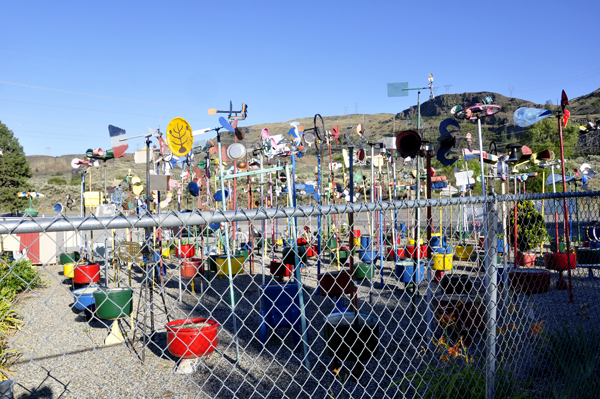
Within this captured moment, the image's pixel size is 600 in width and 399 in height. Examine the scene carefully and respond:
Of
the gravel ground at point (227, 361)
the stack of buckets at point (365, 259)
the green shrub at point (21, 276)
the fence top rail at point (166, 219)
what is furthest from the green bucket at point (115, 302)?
the fence top rail at point (166, 219)

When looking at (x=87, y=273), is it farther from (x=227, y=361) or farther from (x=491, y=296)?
(x=491, y=296)

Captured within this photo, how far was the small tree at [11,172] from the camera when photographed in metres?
34.8

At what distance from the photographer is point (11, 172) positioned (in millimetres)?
36281

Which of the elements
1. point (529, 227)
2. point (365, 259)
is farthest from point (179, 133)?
point (529, 227)

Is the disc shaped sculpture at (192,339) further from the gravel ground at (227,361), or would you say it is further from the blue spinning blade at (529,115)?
the blue spinning blade at (529,115)

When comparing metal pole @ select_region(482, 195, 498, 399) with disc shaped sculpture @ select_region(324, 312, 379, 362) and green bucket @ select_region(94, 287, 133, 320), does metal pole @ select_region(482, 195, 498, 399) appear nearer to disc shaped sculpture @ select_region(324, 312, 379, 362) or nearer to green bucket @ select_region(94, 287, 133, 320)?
disc shaped sculpture @ select_region(324, 312, 379, 362)

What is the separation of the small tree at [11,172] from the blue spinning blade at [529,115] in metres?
39.3

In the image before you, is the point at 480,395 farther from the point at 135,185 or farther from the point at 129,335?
the point at 135,185

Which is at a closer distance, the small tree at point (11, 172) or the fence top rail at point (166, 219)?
the fence top rail at point (166, 219)

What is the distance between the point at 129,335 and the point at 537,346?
5062mm

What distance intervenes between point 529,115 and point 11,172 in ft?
138

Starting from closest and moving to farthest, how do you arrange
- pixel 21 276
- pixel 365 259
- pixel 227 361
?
pixel 227 361 < pixel 21 276 < pixel 365 259

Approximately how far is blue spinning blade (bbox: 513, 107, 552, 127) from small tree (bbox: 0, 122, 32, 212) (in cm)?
3932

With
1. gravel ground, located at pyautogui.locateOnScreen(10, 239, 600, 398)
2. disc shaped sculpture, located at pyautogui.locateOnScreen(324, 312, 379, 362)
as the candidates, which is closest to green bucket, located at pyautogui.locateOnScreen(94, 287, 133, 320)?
gravel ground, located at pyautogui.locateOnScreen(10, 239, 600, 398)
